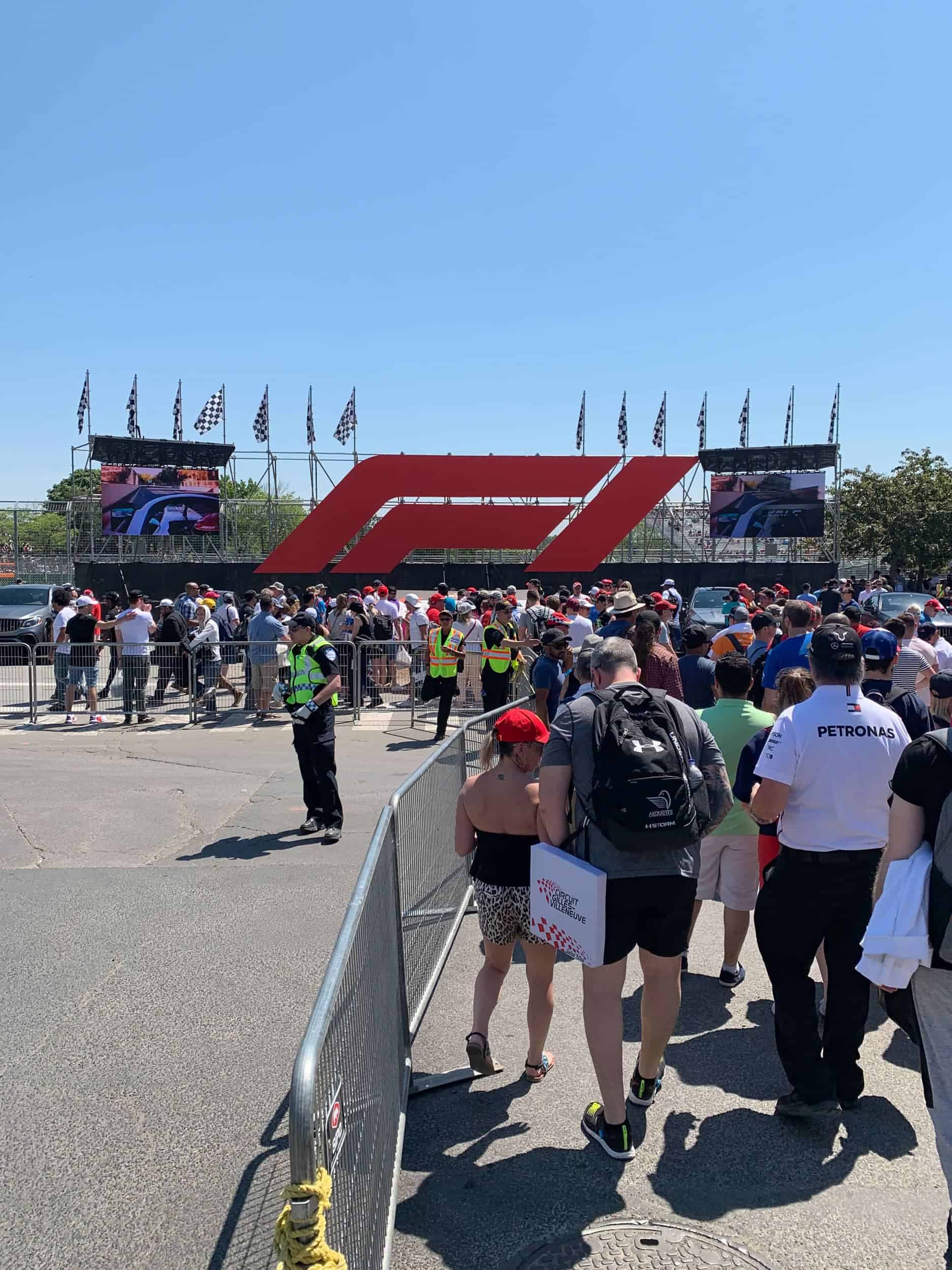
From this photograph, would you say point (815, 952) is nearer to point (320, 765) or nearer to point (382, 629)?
point (320, 765)

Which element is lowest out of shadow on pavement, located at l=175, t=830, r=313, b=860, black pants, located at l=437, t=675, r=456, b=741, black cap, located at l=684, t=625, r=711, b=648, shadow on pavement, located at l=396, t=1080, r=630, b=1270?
shadow on pavement, located at l=175, t=830, r=313, b=860

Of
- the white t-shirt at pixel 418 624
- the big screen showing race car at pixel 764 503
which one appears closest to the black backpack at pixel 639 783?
the white t-shirt at pixel 418 624

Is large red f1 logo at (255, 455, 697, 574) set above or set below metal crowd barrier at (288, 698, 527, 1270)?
above

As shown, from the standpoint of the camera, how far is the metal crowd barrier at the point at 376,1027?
220 centimetres

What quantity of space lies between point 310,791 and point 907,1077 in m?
5.31

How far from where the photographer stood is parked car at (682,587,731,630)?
25.1m

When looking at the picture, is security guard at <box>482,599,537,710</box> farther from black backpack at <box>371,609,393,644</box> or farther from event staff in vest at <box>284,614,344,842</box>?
black backpack at <box>371,609,393,644</box>

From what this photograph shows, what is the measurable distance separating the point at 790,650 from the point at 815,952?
10.9 ft

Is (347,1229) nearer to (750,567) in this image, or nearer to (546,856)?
(546,856)

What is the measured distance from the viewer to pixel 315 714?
8070 mm

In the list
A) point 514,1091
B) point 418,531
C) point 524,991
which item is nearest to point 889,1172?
point 514,1091

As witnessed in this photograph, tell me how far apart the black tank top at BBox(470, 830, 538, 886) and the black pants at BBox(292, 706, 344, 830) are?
13.1 feet

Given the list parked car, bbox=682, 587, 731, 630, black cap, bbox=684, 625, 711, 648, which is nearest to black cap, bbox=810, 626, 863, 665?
black cap, bbox=684, 625, 711, 648

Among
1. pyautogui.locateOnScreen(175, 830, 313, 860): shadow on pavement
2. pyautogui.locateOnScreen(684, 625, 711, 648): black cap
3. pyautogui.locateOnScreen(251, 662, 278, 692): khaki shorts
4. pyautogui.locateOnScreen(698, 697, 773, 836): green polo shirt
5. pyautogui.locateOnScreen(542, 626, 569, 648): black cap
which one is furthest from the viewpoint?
pyautogui.locateOnScreen(251, 662, 278, 692): khaki shorts
